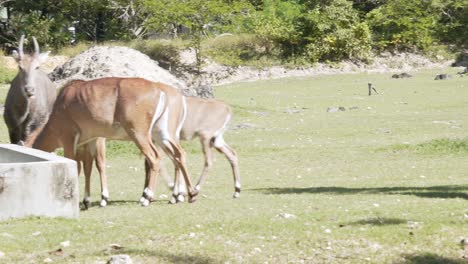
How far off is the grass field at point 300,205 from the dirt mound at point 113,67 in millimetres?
2106

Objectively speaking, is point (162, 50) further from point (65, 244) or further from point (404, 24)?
point (65, 244)

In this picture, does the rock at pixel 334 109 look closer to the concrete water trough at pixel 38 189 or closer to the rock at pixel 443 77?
the rock at pixel 443 77

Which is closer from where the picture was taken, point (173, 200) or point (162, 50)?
point (173, 200)

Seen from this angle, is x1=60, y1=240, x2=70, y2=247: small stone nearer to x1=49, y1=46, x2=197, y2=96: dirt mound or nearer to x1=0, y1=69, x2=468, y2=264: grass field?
x1=0, y1=69, x2=468, y2=264: grass field

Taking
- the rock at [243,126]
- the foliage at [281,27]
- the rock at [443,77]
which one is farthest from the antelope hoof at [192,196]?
the foliage at [281,27]

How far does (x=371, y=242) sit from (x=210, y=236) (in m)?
1.28

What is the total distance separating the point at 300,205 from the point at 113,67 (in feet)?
43.3

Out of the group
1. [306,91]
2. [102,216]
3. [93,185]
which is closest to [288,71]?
[306,91]

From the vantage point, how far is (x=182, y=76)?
128 feet

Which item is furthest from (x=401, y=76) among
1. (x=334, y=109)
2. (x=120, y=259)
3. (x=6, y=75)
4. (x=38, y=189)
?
(x=120, y=259)

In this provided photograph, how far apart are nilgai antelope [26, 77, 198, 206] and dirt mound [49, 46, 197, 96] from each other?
11.3 m

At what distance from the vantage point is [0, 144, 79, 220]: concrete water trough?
817cm

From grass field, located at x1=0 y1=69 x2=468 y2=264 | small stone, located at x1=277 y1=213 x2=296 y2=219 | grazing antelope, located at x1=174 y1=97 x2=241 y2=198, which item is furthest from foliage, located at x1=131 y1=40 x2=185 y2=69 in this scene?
small stone, located at x1=277 y1=213 x2=296 y2=219

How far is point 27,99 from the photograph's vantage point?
38.8 feet
